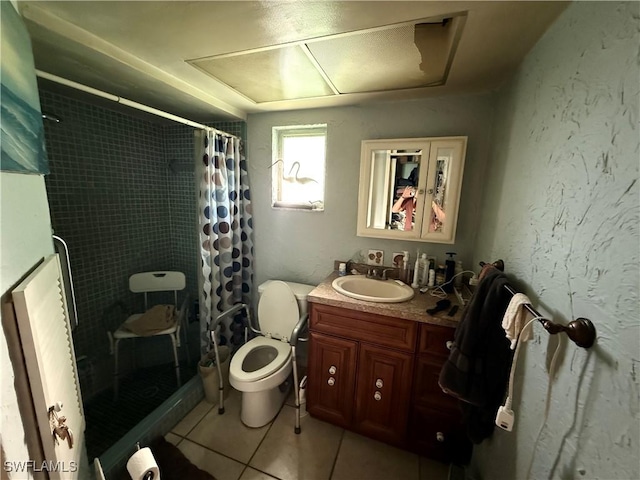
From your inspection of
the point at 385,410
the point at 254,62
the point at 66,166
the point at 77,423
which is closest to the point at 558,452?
the point at 385,410

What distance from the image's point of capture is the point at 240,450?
1432 millimetres

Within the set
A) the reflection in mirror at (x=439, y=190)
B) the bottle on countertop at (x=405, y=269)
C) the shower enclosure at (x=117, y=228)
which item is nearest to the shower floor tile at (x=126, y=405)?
the shower enclosure at (x=117, y=228)

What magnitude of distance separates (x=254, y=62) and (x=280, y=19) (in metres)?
0.35

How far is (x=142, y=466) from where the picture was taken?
3.03ft

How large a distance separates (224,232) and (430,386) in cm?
162

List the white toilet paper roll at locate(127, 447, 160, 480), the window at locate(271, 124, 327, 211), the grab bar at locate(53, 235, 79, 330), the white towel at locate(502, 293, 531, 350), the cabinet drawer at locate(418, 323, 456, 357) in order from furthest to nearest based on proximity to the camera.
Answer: the window at locate(271, 124, 327, 211) < the cabinet drawer at locate(418, 323, 456, 357) < the grab bar at locate(53, 235, 79, 330) < the white toilet paper roll at locate(127, 447, 160, 480) < the white towel at locate(502, 293, 531, 350)

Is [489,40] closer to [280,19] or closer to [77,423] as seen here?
[280,19]

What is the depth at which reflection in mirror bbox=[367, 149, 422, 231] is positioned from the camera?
1.59m

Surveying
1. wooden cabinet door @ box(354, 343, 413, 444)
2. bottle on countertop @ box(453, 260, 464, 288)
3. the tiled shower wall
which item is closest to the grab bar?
the tiled shower wall

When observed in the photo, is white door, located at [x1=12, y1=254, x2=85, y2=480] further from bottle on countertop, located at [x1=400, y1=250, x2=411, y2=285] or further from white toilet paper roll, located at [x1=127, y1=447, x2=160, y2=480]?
bottle on countertop, located at [x1=400, y1=250, x2=411, y2=285]

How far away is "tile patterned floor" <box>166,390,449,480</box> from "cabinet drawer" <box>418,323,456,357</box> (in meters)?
0.70

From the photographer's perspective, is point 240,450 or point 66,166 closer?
point 240,450

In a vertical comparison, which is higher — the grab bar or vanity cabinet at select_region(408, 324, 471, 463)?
the grab bar

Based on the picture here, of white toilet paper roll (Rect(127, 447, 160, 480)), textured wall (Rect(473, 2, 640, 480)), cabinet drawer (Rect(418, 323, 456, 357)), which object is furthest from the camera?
cabinet drawer (Rect(418, 323, 456, 357))
